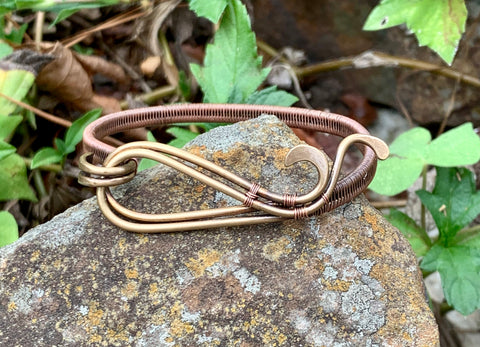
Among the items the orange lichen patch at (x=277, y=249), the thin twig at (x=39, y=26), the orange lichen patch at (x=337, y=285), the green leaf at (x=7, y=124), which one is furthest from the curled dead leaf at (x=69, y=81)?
the orange lichen patch at (x=337, y=285)

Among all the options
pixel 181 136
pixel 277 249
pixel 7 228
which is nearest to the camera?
pixel 277 249

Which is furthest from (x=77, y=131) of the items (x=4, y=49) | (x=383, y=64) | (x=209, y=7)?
(x=383, y=64)

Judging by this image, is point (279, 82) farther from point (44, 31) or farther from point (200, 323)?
point (200, 323)

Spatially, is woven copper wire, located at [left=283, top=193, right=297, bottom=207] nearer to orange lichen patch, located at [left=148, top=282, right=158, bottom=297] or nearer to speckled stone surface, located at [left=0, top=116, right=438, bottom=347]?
speckled stone surface, located at [left=0, top=116, right=438, bottom=347]

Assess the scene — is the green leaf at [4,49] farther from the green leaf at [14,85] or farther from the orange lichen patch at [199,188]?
the orange lichen patch at [199,188]

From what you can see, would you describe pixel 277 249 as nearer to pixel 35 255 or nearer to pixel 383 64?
pixel 35 255

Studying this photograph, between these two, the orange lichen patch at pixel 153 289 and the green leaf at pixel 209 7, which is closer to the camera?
the orange lichen patch at pixel 153 289

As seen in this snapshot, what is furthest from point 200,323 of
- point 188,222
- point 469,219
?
point 469,219
